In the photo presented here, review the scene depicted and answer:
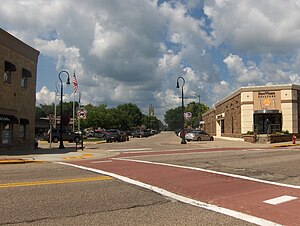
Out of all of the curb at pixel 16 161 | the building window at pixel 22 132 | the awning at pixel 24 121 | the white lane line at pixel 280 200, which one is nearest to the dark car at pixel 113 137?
the building window at pixel 22 132

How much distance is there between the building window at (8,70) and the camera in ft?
79.4

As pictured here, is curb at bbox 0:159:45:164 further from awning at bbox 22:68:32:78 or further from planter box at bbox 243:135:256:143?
planter box at bbox 243:135:256:143

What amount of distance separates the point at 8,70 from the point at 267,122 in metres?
30.5

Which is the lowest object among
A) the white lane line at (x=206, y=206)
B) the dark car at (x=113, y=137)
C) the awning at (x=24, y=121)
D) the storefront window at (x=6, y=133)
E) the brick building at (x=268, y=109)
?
the white lane line at (x=206, y=206)

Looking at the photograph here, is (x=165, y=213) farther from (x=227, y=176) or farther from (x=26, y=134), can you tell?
(x=26, y=134)

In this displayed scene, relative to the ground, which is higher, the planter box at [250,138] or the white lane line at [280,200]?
the planter box at [250,138]

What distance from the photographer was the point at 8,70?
24609mm

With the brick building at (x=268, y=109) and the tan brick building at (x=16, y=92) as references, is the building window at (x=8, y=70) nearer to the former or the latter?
the tan brick building at (x=16, y=92)

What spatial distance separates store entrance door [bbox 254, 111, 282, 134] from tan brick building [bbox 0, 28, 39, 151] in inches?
1052

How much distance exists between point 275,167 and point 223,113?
42.8 metres

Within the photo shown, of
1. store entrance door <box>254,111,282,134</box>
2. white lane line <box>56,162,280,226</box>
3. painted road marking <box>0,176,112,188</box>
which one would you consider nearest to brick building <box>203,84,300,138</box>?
store entrance door <box>254,111,282,134</box>

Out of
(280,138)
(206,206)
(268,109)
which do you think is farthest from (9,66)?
(268,109)

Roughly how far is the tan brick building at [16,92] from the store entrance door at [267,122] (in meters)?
26.7

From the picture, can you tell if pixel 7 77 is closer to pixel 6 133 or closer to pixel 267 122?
pixel 6 133
